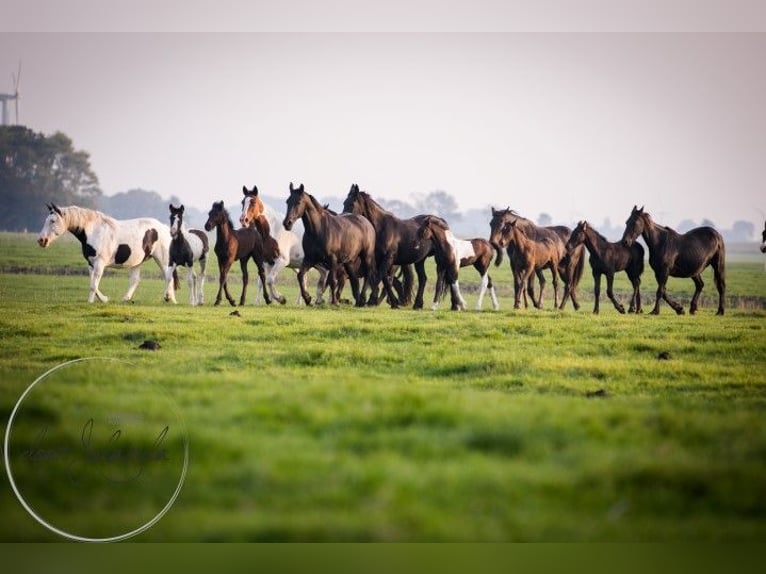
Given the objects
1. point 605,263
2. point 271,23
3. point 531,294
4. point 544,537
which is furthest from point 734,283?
point 544,537

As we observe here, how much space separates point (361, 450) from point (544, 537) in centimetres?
144

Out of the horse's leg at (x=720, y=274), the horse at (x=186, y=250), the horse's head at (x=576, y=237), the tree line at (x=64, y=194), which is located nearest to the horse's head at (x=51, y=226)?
the tree line at (x=64, y=194)

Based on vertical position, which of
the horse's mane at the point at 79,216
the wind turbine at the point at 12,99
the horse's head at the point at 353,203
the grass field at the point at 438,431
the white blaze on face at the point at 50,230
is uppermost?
the wind turbine at the point at 12,99

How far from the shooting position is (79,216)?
12742mm

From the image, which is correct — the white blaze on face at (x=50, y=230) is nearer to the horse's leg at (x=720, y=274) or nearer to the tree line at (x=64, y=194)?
the tree line at (x=64, y=194)

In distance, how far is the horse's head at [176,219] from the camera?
13470 mm

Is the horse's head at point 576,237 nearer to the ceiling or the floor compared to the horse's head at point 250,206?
nearer to the floor

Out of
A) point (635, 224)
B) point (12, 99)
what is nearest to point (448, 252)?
point (635, 224)

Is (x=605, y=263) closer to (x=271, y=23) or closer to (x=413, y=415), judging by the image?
(x=271, y=23)

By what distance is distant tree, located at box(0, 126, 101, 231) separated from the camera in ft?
37.7

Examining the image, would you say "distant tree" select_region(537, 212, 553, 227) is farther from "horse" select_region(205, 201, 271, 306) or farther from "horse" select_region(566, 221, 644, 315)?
"horse" select_region(205, 201, 271, 306)

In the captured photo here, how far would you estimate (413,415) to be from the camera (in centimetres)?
735

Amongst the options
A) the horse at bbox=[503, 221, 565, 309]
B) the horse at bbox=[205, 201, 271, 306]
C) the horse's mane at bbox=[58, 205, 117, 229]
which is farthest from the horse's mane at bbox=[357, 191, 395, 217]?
the horse's mane at bbox=[58, 205, 117, 229]

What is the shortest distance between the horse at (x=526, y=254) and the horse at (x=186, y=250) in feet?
15.1
